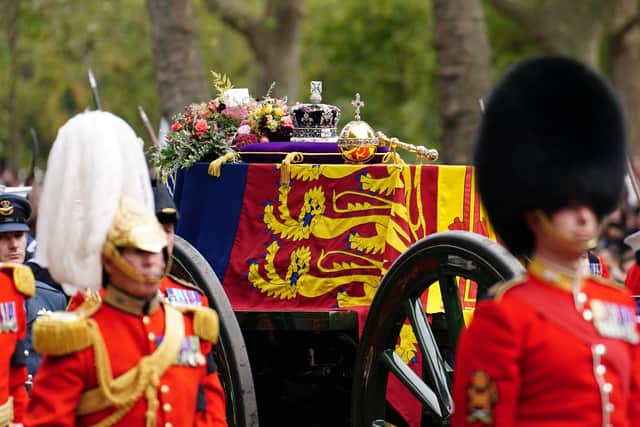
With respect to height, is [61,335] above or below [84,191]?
below

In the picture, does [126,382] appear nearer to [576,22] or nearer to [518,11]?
[576,22]

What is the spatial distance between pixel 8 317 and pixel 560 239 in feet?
8.20

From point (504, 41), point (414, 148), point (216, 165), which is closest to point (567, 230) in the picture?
point (414, 148)

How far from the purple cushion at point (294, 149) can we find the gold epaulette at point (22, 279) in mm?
1660

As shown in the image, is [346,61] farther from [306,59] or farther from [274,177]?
[274,177]

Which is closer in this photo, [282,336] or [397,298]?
[397,298]

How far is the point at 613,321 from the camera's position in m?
4.17

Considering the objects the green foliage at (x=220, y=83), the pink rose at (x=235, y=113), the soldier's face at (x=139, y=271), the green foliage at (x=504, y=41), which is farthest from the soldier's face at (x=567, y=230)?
the green foliage at (x=504, y=41)

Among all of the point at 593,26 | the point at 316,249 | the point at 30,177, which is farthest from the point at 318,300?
the point at 593,26

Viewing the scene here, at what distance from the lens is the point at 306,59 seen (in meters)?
36.8

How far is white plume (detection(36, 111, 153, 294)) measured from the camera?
180 inches

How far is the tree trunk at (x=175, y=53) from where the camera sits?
1606 cm

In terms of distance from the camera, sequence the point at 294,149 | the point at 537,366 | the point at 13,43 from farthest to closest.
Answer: the point at 13,43
the point at 294,149
the point at 537,366

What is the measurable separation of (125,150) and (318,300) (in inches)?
85.0
